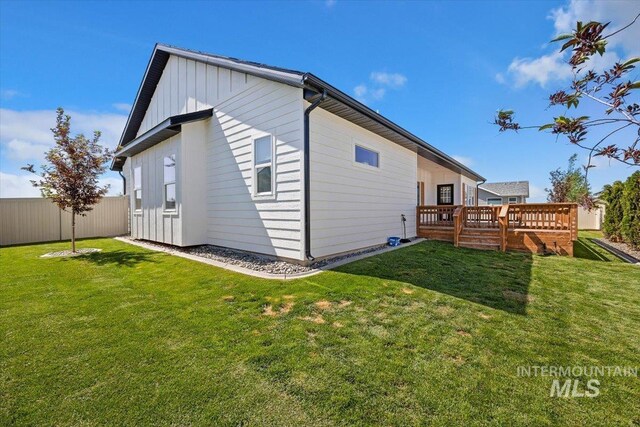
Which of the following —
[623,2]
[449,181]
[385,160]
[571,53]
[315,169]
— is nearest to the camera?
[623,2]

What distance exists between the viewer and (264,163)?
6348 millimetres

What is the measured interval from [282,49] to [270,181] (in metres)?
7.12

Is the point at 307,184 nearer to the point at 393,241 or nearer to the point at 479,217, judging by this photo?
the point at 393,241

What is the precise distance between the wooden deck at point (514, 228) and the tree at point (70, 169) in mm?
11170

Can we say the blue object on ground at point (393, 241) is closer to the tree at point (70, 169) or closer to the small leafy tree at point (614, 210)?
the tree at point (70, 169)

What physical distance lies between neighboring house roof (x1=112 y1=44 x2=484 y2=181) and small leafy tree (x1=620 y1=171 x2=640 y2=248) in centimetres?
556

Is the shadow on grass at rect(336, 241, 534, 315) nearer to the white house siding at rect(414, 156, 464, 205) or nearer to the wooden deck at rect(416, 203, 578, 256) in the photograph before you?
the wooden deck at rect(416, 203, 578, 256)

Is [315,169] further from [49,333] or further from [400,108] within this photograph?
[400,108]

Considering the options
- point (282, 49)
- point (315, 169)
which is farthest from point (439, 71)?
point (315, 169)

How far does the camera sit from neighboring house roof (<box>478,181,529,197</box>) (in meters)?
31.0

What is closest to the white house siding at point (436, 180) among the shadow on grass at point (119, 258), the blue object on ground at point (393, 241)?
the blue object on ground at point (393, 241)

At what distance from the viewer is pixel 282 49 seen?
34.4ft

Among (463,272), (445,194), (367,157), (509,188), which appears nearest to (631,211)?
(445,194)

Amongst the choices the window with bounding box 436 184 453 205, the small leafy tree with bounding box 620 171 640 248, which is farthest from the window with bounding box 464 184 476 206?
the small leafy tree with bounding box 620 171 640 248
